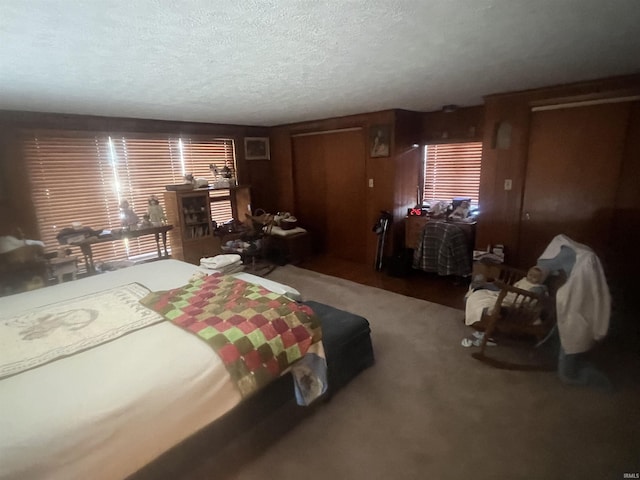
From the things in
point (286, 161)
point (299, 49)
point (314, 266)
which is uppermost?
point (299, 49)

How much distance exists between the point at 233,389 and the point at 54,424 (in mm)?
683

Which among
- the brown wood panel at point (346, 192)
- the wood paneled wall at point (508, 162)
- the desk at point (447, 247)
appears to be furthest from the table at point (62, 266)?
the wood paneled wall at point (508, 162)

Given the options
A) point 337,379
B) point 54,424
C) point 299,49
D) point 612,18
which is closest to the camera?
point 54,424

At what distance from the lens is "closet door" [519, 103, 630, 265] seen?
9.91 ft

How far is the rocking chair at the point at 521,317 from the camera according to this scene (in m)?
2.38

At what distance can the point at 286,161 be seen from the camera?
18.6 ft

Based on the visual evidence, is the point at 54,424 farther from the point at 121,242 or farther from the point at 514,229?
the point at 514,229

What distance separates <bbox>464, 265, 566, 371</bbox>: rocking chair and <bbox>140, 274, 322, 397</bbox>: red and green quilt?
1386 millimetres

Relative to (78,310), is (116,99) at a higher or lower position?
higher

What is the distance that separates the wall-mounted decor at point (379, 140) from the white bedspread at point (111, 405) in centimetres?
360

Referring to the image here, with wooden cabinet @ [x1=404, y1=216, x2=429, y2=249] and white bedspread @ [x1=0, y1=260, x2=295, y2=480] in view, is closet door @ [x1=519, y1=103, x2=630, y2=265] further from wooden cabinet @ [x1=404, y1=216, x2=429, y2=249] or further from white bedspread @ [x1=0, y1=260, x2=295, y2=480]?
white bedspread @ [x1=0, y1=260, x2=295, y2=480]

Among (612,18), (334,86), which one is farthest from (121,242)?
(612,18)

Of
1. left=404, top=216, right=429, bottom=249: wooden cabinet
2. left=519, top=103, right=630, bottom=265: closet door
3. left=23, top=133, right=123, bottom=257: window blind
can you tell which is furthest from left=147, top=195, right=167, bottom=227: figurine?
left=519, top=103, right=630, bottom=265: closet door

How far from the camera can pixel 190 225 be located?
14.8ft
